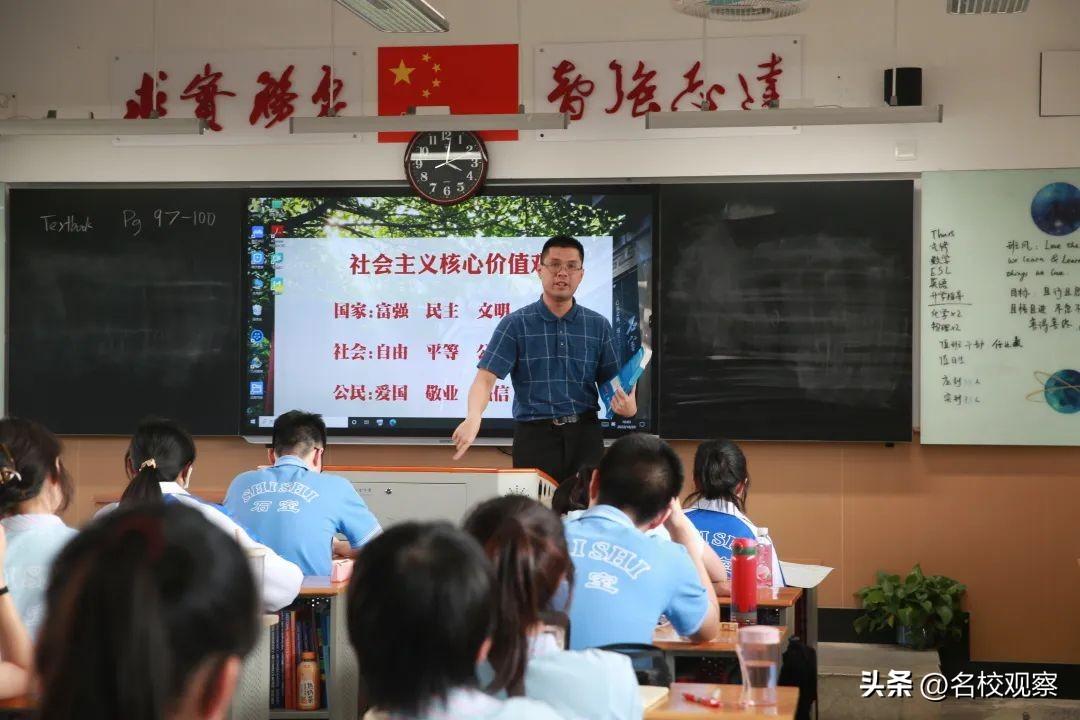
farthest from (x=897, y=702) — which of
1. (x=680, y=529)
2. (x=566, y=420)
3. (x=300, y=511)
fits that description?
(x=300, y=511)

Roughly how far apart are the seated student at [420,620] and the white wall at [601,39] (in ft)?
16.5

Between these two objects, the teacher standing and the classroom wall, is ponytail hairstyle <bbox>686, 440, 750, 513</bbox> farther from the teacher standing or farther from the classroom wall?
the classroom wall

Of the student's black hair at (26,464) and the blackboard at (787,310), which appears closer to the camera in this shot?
the student's black hair at (26,464)

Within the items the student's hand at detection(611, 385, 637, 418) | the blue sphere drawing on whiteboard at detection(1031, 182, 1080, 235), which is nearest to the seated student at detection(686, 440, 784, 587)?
the student's hand at detection(611, 385, 637, 418)

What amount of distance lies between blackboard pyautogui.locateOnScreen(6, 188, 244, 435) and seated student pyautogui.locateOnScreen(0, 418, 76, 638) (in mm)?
3614

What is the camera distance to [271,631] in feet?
13.1

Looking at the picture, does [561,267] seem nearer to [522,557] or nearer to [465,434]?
[465,434]

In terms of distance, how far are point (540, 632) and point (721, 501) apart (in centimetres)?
216

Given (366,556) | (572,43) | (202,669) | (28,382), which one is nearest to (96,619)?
(202,669)

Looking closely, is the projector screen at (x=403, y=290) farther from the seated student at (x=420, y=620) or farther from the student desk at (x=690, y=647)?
the seated student at (x=420, y=620)

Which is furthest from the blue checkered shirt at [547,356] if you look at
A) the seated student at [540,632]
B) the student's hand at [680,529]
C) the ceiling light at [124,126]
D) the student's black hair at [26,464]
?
the seated student at [540,632]

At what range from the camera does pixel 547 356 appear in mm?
5371

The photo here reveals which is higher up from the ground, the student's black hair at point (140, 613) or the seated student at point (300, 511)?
the student's black hair at point (140, 613)

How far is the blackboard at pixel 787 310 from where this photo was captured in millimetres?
6098
